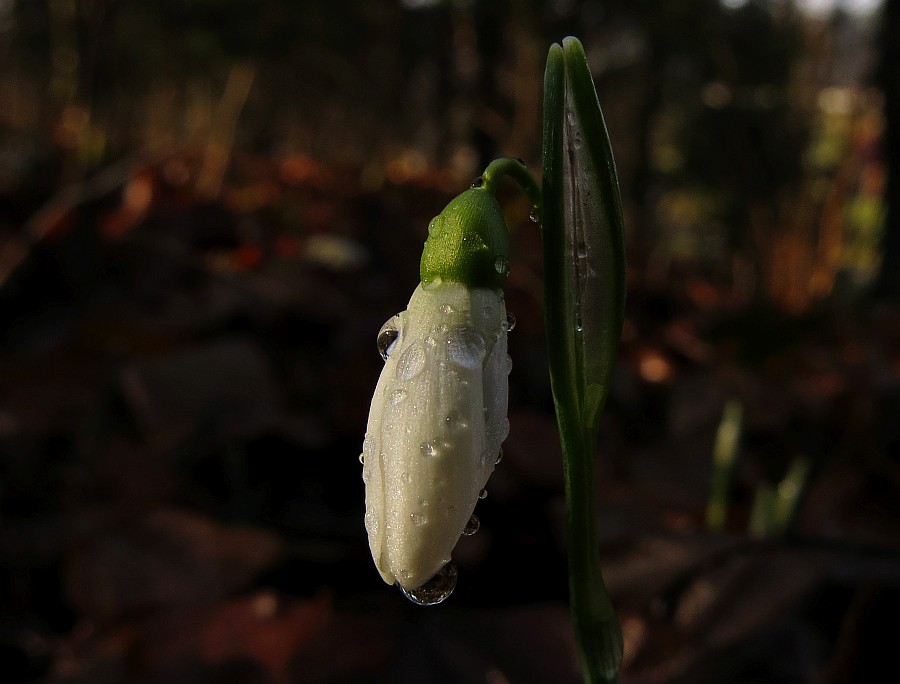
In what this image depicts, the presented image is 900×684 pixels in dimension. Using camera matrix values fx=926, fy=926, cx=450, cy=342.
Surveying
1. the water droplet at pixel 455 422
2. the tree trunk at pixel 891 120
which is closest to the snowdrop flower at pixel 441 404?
the water droplet at pixel 455 422

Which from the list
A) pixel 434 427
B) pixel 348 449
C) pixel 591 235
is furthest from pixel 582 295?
pixel 348 449

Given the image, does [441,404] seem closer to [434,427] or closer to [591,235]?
[434,427]

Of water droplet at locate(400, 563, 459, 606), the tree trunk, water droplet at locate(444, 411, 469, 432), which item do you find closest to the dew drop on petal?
water droplet at locate(444, 411, 469, 432)

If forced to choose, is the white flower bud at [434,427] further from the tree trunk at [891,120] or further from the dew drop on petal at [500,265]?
the tree trunk at [891,120]

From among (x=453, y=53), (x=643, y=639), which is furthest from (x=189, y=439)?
(x=453, y=53)

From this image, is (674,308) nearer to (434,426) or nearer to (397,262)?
(397,262)

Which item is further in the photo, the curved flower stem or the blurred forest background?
the blurred forest background

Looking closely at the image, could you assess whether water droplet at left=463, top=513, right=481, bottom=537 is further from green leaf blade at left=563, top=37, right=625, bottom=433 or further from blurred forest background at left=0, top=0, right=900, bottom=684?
blurred forest background at left=0, top=0, right=900, bottom=684
